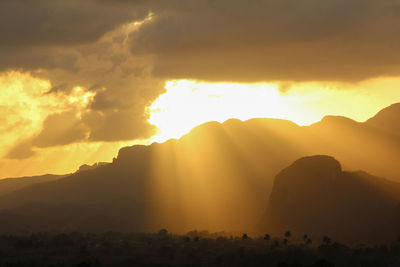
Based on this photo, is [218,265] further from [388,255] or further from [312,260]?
[388,255]

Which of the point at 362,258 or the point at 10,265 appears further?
A: the point at 362,258

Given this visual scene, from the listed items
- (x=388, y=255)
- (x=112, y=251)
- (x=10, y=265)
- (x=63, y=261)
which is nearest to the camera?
(x=10, y=265)

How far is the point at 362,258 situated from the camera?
168 metres

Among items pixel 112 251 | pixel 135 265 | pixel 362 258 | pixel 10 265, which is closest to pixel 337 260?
pixel 362 258

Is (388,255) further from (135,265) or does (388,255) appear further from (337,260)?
(135,265)

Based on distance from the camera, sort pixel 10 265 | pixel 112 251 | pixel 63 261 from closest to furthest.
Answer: pixel 10 265
pixel 63 261
pixel 112 251

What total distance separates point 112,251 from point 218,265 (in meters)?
37.0

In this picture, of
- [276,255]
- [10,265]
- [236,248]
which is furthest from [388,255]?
[10,265]

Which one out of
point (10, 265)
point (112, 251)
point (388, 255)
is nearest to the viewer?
point (10, 265)

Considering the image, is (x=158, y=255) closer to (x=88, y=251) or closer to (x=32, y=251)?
(x=88, y=251)

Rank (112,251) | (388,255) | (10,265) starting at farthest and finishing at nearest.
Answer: (112,251)
(388,255)
(10,265)

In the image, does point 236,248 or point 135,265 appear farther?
point 236,248

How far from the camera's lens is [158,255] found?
188 m

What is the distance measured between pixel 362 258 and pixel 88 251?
63748 millimetres
